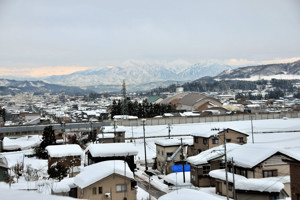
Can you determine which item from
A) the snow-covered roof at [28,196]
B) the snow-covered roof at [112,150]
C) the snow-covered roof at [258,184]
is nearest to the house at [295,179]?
the snow-covered roof at [258,184]

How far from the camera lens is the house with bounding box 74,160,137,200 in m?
10.8

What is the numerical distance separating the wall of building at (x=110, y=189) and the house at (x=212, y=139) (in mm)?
9103

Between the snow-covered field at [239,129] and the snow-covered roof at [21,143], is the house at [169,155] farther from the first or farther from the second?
the snow-covered roof at [21,143]

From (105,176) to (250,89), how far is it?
463 feet

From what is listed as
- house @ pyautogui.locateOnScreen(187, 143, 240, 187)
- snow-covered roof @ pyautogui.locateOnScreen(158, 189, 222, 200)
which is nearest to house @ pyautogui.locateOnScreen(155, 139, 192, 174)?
house @ pyautogui.locateOnScreen(187, 143, 240, 187)

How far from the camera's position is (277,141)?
2764cm

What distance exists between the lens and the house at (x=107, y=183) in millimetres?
10797

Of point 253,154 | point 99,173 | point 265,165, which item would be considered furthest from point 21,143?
point 265,165

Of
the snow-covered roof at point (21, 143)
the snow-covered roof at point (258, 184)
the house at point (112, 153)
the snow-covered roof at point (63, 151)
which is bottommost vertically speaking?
the snow-covered roof at point (21, 143)

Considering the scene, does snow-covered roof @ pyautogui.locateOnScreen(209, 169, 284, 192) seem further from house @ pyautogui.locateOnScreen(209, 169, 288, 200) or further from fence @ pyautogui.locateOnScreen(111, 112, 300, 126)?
fence @ pyautogui.locateOnScreen(111, 112, 300, 126)

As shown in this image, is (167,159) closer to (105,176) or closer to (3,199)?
(105,176)

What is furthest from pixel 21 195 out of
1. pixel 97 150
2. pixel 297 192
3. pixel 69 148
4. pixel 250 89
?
pixel 250 89

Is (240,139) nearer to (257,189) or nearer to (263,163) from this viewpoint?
(263,163)

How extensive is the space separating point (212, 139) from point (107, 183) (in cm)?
999
